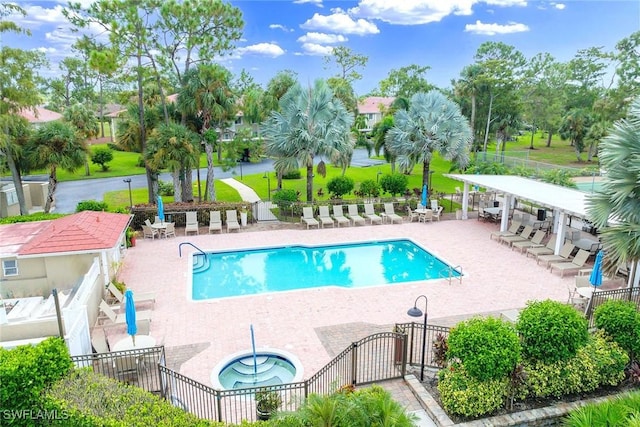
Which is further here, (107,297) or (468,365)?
(107,297)

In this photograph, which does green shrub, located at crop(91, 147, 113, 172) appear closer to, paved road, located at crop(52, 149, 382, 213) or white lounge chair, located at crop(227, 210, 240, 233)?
paved road, located at crop(52, 149, 382, 213)

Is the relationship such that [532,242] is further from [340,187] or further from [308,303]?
[340,187]

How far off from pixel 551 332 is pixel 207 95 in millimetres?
20072

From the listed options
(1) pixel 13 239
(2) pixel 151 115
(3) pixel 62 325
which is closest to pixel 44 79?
(2) pixel 151 115

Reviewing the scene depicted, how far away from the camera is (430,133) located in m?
25.1

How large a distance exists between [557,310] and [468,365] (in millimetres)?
2111

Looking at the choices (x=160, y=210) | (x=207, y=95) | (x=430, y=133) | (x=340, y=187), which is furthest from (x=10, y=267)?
(x=430, y=133)

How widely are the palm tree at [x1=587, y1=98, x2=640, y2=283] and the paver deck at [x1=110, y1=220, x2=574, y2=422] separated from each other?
3.51 m

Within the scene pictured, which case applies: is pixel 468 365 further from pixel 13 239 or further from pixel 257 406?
pixel 13 239

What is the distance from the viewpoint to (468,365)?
27.2ft

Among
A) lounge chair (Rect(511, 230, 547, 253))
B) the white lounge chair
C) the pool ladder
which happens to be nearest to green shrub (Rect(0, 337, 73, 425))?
the pool ladder

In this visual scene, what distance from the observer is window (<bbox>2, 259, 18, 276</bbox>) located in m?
12.2

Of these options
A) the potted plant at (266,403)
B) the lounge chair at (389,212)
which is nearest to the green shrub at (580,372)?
the potted plant at (266,403)

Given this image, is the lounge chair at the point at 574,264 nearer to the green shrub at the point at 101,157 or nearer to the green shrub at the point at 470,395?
the green shrub at the point at 470,395
